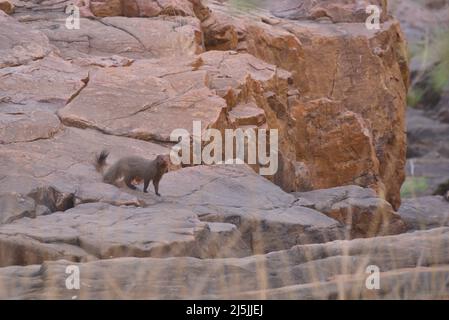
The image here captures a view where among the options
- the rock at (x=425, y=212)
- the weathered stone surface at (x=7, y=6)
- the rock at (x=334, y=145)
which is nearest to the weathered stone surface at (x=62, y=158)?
the weathered stone surface at (x=7, y=6)

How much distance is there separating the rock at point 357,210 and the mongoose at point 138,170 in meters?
1.98

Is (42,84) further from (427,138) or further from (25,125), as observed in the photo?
(427,138)

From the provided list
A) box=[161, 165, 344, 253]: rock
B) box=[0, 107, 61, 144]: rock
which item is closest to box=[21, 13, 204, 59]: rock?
box=[0, 107, 61, 144]: rock

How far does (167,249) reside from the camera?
25.2ft

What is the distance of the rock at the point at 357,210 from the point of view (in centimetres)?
1142

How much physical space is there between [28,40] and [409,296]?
9.81 meters

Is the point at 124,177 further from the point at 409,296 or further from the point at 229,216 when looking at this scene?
the point at 409,296

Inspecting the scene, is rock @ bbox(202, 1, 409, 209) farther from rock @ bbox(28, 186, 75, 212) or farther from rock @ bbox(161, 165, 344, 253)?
rock @ bbox(28, 186, 75, 212)

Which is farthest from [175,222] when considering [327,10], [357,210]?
[327,10]

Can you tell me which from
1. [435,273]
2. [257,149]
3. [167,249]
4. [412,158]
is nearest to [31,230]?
[167,249]

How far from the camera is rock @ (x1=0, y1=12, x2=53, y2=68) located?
13.2 meters

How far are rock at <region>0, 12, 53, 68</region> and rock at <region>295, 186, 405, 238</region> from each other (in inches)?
176

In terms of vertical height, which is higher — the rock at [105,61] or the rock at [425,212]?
the rock at [105,61]

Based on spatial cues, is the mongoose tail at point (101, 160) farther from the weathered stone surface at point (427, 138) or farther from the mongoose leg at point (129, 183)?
the weathered stone surface at point (427, 138)
